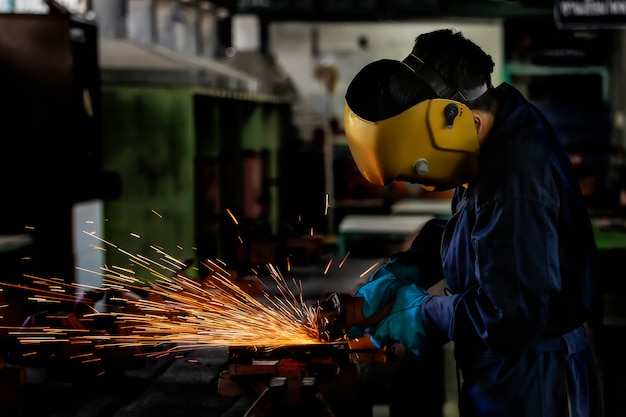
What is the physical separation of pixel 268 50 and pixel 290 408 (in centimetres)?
963

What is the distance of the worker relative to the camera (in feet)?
5.50

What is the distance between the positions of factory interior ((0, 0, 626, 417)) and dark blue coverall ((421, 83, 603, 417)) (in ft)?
1.10

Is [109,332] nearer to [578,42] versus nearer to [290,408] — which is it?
[290,408]

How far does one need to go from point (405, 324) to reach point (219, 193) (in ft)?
14.9

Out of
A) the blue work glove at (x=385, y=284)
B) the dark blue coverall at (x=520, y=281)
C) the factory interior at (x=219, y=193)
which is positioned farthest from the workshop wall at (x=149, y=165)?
the dark blue coverall at (x=520, y=281)

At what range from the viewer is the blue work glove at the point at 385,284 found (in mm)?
1931

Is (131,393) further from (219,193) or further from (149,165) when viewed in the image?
(219,193)

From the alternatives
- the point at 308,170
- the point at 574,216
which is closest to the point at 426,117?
the point at 574,216

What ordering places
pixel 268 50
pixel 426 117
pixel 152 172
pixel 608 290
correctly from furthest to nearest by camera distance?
pixel 268 50 → pixel 152 172 → pixel 608 290 → pixel 426 117

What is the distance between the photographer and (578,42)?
948cm

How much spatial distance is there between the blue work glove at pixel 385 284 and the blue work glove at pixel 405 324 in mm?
47

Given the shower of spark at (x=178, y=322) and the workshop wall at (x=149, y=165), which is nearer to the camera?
the shower of spark at (x=178, y=322)

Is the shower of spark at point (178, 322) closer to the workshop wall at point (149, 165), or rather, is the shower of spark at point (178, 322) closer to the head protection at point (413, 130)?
the head protection at point (413, 130)

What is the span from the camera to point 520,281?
5.43 feet
